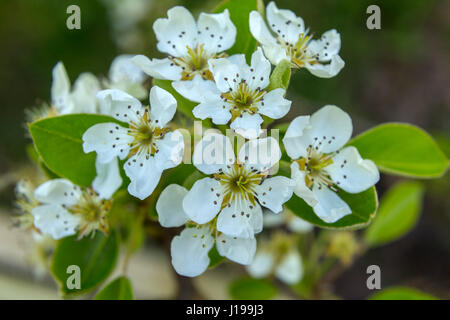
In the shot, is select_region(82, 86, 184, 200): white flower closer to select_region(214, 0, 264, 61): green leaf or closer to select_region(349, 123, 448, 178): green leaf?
select_region(214, 0, 264, 61): green leaf

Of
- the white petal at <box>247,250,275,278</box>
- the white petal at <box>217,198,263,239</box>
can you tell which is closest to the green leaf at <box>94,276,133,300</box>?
the white petal at <box>217,198,263,239</box>

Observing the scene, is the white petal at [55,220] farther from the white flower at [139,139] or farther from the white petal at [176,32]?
the white petal at [176,32]

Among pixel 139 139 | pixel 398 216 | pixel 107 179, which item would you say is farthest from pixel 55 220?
pixel 398 216

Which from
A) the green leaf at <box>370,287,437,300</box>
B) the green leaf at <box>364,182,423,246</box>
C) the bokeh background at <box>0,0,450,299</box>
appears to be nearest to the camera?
the green leaf at <box>370,287,437,300</box>

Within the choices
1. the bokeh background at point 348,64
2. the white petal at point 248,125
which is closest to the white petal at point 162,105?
the white petal at point 248,125

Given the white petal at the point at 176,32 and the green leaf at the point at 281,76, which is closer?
the green leaf at the point at 281,76
